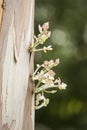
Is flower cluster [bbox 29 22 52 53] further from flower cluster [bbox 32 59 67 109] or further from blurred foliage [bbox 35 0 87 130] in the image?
blurred foliage [bbox 35 0 87 130]

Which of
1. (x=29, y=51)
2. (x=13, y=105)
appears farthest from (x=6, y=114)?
(x=29, y=51)

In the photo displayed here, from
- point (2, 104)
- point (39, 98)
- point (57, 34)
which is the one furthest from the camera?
point (57, 34)

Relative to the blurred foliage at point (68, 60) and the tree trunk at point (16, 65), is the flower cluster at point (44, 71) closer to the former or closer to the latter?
the tree trunk at point (16, 65)

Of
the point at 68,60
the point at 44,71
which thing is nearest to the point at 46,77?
the point at 44,71

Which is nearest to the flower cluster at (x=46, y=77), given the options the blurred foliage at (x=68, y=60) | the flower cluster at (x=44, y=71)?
the flower cluster at (x=44, y=71)

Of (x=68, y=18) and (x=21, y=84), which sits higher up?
(x=68, y=18)

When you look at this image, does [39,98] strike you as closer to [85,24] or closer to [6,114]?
[6,114]
